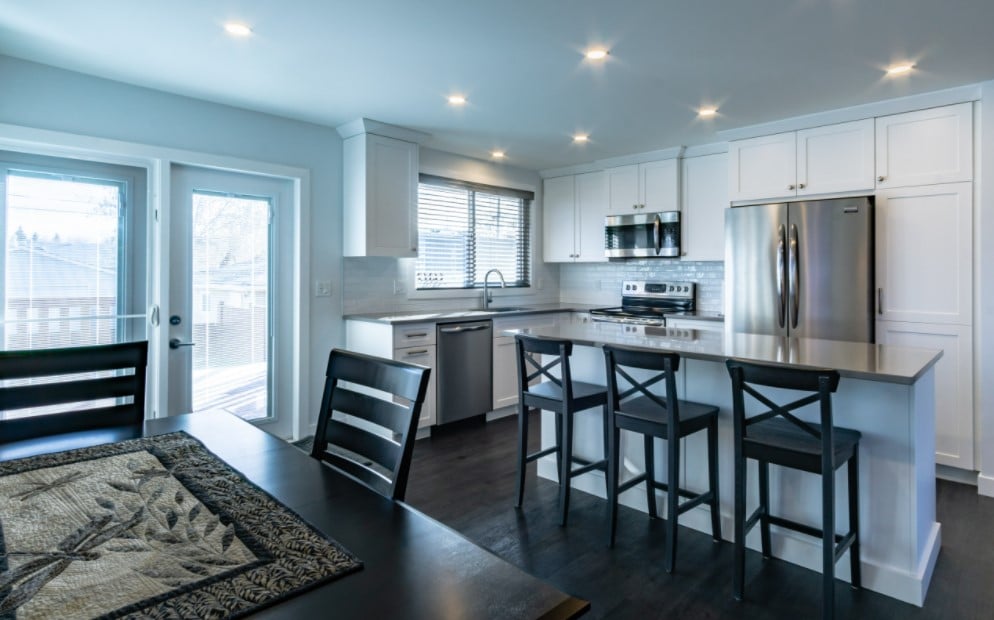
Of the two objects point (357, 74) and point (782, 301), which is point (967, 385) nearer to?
point (782, 301)

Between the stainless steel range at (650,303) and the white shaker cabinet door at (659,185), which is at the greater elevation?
the white shaker cabinet door at (659,185)

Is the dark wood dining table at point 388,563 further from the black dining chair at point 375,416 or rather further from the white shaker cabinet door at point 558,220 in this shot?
the white shaker cabinet door at point 558,220

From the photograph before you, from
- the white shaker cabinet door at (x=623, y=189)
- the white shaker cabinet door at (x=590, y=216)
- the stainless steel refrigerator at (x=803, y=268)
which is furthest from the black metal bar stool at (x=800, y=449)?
the white shaker cabinet door at (x=590, y=216)

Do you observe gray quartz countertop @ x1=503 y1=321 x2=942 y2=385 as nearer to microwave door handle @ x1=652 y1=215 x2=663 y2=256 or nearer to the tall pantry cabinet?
the tall pantry cabinet

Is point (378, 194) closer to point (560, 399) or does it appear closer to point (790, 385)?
point (560, 399)

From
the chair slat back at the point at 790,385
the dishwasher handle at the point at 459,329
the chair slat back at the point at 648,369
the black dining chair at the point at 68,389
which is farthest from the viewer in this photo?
the dishwasher handle at the point at 459,329

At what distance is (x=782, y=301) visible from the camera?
393 centimetres

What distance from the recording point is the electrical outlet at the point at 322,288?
4.23 meters

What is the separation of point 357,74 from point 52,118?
168 centimetres

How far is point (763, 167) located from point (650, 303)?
1.71m

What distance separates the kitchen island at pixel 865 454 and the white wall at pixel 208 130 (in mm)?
2249

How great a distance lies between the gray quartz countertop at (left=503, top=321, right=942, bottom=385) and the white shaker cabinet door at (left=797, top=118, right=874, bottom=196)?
162 centimetres

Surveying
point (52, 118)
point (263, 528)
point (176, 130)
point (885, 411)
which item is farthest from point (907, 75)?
point (52, 118)

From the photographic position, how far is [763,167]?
13.9 feet
